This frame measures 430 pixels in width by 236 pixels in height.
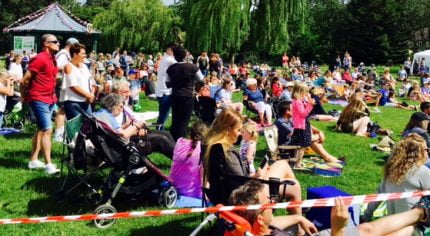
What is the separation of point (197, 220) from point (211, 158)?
1016 millimetres

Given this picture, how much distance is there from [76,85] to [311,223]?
3921mm

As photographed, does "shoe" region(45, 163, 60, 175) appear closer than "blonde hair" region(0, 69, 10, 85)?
Yes

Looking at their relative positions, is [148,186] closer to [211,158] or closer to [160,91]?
[211,158]

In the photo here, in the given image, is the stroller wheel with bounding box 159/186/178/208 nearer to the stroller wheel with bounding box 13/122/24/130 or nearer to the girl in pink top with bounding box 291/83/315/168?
the girl in pink top with bounding box 291/83/315/168

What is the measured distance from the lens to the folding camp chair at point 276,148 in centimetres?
746

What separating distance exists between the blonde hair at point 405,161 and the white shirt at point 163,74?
432 cm

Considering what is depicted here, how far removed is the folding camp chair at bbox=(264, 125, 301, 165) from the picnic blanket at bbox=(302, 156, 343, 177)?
10.7 inches

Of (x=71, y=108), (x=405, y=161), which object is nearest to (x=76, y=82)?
(x=71, y=108)

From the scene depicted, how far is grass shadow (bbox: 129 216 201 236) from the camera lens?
4961 millimetres

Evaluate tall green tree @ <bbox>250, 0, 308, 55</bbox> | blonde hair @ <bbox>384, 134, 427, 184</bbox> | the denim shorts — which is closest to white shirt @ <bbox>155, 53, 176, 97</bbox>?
the denim shorts

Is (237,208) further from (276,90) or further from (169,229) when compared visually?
(276,90)

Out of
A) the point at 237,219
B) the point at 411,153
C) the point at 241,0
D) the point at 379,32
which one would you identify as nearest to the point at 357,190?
the point at 411,153

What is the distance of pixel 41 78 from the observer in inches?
258

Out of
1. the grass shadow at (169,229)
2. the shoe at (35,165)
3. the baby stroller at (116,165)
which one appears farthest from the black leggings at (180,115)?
the grass shadow at (169,229)
